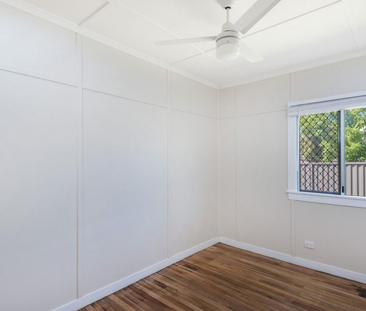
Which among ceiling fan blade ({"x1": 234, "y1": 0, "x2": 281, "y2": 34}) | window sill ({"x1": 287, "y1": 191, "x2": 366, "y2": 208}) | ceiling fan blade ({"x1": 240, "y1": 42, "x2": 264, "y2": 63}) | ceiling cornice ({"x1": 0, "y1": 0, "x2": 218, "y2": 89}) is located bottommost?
window sill ({"x1": 287, "y1": 191, "x2": 366, "y2": 208})

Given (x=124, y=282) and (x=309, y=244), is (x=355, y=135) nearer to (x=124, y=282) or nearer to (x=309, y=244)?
(x=309, y=244)

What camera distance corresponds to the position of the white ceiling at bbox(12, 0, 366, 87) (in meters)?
2.01

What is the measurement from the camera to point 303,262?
327 centimetres

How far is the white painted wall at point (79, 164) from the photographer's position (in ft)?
6.53

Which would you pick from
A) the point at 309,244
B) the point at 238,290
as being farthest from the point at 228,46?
the point at 309,244

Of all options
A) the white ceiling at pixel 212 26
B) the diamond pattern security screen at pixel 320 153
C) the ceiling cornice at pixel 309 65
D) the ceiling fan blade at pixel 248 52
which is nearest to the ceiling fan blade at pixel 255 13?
the ceiling fan blade at pixel 248 52

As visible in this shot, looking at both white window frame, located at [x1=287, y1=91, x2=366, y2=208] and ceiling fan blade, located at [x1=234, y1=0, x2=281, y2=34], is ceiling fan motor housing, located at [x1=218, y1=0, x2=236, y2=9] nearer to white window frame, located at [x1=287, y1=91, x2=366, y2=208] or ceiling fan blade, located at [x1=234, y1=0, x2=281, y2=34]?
ceiling fan blade, located at [x1=234, y1=0, x2=281, y2=34]

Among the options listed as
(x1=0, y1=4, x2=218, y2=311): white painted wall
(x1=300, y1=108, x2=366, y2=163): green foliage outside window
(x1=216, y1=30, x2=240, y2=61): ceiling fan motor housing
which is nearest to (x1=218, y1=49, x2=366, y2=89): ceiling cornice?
(x1=300, y1=108, x2=366, y2=163): green foliage outside window

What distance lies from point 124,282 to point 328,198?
9.09 feet

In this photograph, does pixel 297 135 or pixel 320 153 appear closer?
pixel 320 153

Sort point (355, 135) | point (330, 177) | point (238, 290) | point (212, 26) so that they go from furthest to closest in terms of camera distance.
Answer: point (330, 177), point (355, 135), point (238, 290), point (212, 26)

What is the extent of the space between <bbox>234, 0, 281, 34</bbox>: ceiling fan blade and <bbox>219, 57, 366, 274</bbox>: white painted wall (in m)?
1.96

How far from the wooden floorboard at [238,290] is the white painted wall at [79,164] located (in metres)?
0.27

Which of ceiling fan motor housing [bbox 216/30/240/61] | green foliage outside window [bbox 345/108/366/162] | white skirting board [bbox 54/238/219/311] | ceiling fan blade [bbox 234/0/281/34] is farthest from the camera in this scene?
green foliage outside window [bbox 345/108/366/162]
